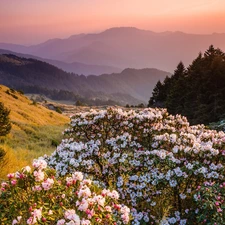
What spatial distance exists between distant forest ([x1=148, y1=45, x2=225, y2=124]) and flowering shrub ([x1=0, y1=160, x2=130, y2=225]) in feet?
103

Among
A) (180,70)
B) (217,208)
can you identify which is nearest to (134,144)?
(217,208)

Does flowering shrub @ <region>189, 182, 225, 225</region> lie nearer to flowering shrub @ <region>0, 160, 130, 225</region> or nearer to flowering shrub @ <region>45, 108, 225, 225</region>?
flowering shrub @ <region>45, 108, 225, 225</region>

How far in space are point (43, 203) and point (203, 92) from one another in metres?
37.3

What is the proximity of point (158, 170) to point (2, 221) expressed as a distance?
516 cm

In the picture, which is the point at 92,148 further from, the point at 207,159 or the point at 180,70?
the point at 180,70

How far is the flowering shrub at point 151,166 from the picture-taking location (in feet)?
25.2

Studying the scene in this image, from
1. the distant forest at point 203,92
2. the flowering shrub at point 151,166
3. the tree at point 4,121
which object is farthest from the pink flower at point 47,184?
the distant forest at point 203,92

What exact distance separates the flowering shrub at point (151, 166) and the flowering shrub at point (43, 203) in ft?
9.60

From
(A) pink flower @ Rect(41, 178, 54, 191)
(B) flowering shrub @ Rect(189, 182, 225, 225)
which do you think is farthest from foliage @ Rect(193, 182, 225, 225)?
(A) pink flower @ Rect(41, 178, 54, 191)

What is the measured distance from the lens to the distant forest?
35.4m

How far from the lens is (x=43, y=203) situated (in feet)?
14.5

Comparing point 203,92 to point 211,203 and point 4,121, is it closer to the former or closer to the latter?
point 4,121

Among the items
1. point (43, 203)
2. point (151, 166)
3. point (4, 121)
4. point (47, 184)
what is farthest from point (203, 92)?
point (43, 203)

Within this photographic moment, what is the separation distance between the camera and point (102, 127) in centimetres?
1113
